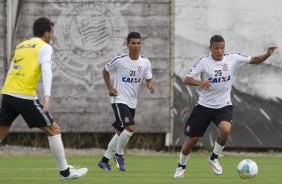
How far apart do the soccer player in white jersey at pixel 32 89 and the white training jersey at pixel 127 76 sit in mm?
4252

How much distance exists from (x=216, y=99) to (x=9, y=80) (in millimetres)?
3860

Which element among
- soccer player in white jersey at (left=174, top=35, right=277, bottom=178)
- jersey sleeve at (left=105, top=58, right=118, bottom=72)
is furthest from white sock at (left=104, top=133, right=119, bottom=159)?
soccer player in white jersey at (left=174, top=35, right=277, bottom=178)

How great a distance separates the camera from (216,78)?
561 inches

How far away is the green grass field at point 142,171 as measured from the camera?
41.8 ft

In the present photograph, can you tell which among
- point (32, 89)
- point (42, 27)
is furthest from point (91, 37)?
point (32, 89)

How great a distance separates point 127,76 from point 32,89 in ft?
14.7

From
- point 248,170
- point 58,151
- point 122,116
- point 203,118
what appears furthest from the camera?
point 122,116

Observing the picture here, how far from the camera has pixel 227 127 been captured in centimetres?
1397

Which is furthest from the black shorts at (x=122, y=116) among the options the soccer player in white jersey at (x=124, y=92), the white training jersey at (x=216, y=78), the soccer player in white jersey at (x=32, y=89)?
the soccer player in white jersey at (x=32, y=89)

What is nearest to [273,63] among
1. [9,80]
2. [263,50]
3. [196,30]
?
[263,50]

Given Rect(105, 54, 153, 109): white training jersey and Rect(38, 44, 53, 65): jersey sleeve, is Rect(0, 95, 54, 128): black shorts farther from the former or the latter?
Rect(105, 54, 153, 109): white training jersey

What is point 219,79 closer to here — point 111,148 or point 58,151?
point 111,148

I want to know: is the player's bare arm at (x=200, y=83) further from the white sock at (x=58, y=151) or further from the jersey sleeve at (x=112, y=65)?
the white sock at (x=58, y=151)

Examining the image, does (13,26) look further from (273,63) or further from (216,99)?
(216,99)
